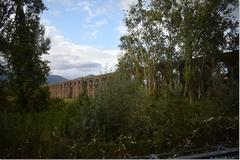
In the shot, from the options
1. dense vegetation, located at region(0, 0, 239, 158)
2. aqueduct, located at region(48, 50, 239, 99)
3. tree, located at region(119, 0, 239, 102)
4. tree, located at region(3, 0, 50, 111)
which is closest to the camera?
dense vegetation, located at region(0, 0, 239, 158)

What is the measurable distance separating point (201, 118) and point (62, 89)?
12316mm

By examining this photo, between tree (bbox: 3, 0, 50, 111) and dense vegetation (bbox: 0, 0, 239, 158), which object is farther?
tree (bbox: 3, 0, 50, 111)

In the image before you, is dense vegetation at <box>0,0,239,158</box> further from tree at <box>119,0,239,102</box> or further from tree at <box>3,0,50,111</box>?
tree at <box>119,0,239,102</box>

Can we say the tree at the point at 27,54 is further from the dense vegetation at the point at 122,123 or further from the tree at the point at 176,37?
the tree at the point at 176,37

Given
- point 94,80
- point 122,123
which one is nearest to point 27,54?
point 94,80

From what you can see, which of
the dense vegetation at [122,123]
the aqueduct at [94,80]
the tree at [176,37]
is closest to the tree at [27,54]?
the dense vegetation at [122,123]

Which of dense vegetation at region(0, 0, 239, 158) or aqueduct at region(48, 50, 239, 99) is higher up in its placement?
aqueduct at region(48, 50, 239, 99)

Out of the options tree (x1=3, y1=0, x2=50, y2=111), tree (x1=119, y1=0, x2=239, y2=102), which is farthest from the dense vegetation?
tree (x1=119, y1=0, x2=239, y2=102)

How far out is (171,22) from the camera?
14.8m

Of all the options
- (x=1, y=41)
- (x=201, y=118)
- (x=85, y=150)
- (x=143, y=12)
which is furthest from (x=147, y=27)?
(x=85, y=150)

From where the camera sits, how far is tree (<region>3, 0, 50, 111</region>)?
460 inches

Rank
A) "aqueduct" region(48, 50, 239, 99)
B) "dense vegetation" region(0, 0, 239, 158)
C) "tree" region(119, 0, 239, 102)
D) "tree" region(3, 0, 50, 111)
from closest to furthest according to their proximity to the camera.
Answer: "dense vegetation" region(0, 0, 239, 158) < "aqueduct" region(48, 50, 239, 99) < "tree" region(3, 0, 50, 111) < "tree" region(119, 0, 239, 102)

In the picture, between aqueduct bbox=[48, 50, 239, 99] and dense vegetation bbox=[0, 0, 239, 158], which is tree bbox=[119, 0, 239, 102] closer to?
aqueduct bbox=[48, 50, 239, 99]

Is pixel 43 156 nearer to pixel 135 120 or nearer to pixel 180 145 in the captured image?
pixel 135 120
